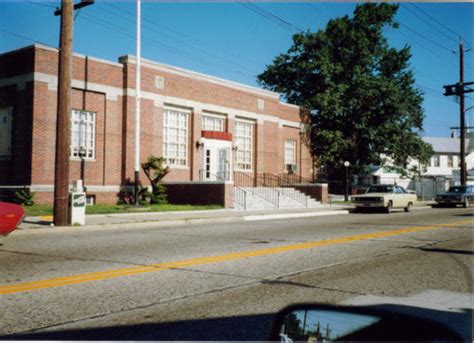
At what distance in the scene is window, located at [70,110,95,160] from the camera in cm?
2389

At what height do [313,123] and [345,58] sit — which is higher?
[345,58]

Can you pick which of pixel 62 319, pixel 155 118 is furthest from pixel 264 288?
pixel 155 118

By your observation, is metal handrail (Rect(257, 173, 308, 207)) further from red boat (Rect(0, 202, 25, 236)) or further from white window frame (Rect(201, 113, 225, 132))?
red boat (Rect(0, 202, 25, 236))

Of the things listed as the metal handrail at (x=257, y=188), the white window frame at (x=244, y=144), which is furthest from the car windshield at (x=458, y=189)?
the white window frame at (x=244, y=144)

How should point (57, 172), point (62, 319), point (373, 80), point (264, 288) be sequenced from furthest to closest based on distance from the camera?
1. point (373, 80)
2. point (57, 172)
3. point (264, 288)
4. point (62, 319)

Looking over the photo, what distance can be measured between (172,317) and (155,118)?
22.8m

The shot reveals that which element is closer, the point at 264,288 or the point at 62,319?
the point at 62,319

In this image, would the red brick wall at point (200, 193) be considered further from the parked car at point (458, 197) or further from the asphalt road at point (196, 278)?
the parked car at point (458, 197)

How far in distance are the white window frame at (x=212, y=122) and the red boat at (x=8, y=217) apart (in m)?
19.8

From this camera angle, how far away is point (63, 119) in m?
15.2

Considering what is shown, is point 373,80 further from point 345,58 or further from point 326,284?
point 326,284

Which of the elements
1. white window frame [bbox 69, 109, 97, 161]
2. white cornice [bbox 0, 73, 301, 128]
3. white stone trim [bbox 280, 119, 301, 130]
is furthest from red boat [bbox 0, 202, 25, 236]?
white stone trim [bbox 280, 119, 301, 130]

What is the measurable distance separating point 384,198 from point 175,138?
40.5 feet

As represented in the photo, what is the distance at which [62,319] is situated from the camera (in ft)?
16.0
